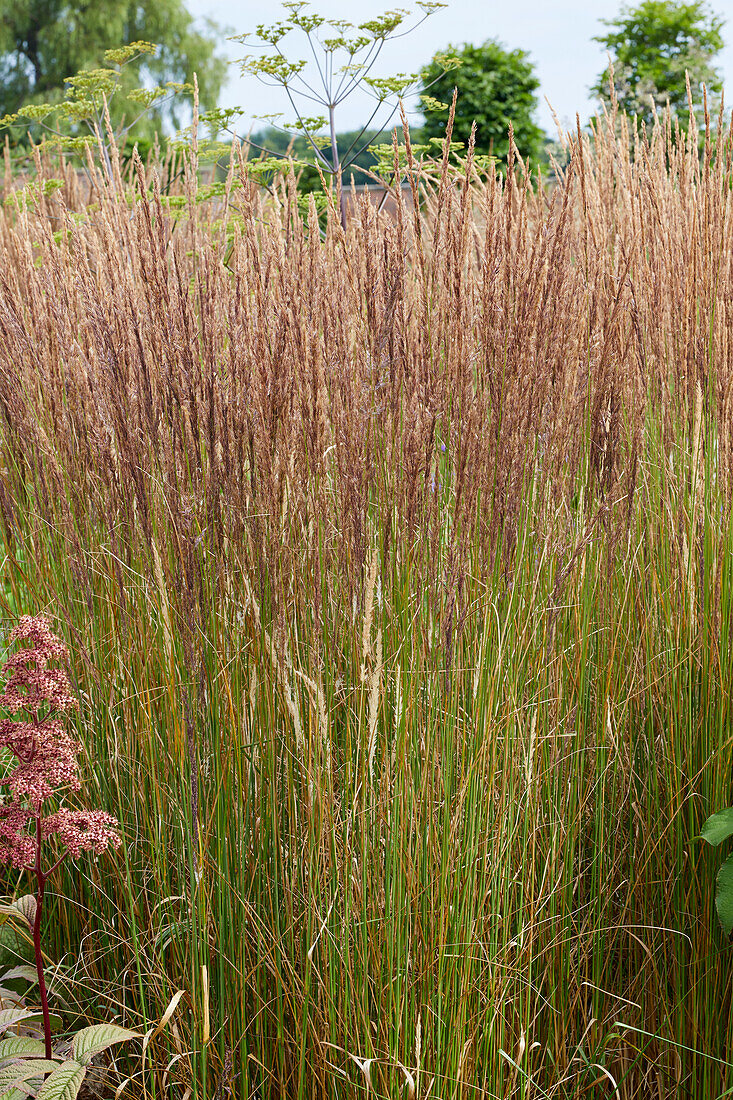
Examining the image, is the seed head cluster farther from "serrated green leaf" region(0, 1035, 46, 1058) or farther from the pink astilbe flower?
"serrated green leaf" region(0, 1035, 46, 1058)

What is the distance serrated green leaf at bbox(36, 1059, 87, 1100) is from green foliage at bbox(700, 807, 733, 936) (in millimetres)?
1085

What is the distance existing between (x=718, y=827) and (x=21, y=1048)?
4.16ft

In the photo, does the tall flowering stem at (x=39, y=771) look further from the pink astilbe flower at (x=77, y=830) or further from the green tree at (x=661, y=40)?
the green tree at (x=661, y=40)

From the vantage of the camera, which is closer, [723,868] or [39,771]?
[39,771]

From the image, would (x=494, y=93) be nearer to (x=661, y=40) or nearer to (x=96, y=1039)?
(x=661, y=40)

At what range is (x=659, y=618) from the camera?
2.01 meters

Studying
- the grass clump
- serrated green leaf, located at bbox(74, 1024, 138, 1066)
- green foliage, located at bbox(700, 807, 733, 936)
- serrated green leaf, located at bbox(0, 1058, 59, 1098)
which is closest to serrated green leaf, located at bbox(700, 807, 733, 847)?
green foliage, located at bbox(700, 807, 733, 936)

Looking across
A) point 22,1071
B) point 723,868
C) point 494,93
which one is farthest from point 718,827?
point 494,93

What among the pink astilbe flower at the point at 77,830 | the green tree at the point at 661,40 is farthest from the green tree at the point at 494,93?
the pink astilbe flower at the point at 77,830

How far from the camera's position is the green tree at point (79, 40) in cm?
2708

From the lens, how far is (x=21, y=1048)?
1.51 metres

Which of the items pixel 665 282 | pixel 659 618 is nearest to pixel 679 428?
pixel 665 282

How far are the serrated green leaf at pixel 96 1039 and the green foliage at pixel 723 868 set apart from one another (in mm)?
1014

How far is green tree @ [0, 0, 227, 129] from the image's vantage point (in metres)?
27.1
